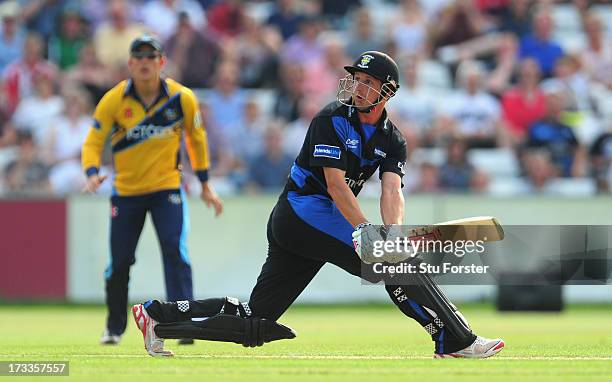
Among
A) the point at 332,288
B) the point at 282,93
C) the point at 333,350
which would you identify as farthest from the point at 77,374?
the point at 282,93

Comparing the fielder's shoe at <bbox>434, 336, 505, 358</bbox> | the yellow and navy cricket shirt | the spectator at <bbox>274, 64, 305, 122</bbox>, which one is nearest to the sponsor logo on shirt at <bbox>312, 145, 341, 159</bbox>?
the fielder's shoe at <bbox>434, 336, 505, 358</bbox>

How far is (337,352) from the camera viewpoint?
10023 mm

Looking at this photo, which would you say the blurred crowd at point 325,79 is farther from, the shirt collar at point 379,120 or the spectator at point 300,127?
the shirt collar at point 379,120

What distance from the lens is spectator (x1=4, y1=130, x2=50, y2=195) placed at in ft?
62.3

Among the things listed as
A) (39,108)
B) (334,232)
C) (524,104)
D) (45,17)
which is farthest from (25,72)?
(334,232)

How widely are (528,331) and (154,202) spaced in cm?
418

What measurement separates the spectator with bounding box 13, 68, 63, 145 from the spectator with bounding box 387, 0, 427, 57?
550 cm

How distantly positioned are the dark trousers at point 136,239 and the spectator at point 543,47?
11.2m

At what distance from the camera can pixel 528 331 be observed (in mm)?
13344

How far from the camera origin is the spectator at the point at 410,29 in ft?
71.3

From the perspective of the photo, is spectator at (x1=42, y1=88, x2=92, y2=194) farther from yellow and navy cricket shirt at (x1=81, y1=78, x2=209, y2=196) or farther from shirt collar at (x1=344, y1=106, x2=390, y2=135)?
shirt collar at (x1=344, y1=106, x2=390, y2=135)

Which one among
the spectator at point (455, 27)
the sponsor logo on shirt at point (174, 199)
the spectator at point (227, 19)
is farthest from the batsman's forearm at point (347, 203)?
the spectator at point (455, 27)

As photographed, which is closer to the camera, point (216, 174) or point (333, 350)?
point (333, 350)

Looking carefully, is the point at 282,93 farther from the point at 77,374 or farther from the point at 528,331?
the point at 77,374
